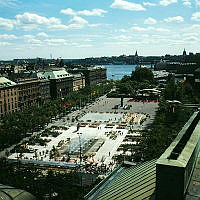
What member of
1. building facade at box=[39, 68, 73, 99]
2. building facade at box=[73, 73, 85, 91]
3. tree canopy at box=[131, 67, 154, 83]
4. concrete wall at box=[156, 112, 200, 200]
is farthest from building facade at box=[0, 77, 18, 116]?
tree canopy at box=[131, 67, 154, 83]

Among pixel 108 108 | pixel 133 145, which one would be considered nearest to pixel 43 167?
pixel 133 145

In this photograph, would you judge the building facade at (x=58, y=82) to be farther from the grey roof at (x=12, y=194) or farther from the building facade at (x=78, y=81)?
the grey roof at (x=12, y=194)

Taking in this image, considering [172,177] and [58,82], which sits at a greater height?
[172,177]

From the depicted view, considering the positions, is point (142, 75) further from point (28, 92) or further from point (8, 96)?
point (8, 96)

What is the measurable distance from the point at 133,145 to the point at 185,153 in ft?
176

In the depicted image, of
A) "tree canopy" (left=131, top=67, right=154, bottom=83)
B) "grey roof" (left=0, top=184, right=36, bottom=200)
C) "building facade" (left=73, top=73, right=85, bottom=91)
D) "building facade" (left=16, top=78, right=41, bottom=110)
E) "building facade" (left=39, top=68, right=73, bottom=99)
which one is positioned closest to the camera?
"grey roof" (left=0, top=184, right=36, bottom=200)

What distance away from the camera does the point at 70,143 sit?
67.9m

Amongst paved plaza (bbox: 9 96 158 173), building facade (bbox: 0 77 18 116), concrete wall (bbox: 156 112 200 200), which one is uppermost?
concrete wall (bbox: 156 112 200 200)

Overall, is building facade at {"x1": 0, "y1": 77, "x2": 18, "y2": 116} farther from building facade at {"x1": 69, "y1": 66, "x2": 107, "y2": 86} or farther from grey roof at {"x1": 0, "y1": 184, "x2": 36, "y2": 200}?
building facade at {"x1": 69, "y1": 66, "x2": 107, "y2": 86}

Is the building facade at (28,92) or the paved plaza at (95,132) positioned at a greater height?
the building facade at (28,92)

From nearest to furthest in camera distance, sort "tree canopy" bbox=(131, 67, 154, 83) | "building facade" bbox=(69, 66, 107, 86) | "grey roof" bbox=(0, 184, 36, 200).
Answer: "grey roof" bbox=(0, 184, 36, 200) → "building facade" bbox=(69, 66, 107, 86) → "tree canopy" bbox=(131, 67, 154, 83)

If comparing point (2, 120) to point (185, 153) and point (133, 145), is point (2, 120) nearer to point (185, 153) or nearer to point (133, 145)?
point (133, 145)

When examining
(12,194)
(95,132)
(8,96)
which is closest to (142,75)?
(8,96)

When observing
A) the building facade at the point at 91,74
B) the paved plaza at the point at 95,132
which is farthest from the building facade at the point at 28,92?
the building facade at the point at 91,74
